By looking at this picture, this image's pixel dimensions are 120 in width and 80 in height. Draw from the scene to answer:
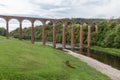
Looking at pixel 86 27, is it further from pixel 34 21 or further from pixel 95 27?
pixel 34 21

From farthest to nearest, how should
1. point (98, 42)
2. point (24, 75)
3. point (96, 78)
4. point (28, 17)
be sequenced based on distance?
1. point (98, 42)
2. point (28, 17)
3. point (96, 78)
4. point (24, 75)

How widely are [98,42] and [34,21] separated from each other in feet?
101

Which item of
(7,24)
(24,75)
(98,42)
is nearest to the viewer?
(24,75)

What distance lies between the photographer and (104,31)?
386 feet

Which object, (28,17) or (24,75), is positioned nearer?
(24,75)

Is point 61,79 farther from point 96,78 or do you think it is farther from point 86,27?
point 86,27

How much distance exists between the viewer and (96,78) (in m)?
34.2

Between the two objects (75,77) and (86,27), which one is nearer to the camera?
(75,77)

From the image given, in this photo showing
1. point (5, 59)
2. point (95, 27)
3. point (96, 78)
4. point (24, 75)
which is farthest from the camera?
point (95, 27)

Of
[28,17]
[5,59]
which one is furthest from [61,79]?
[28,17]

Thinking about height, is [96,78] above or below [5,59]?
below

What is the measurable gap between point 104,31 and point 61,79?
9163 cm

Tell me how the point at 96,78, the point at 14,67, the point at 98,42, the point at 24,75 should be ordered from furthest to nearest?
the point at 98,42 → the point at 96,78 → the point at 14,67 → the point at 24,75

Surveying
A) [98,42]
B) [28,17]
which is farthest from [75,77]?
[98,42]
